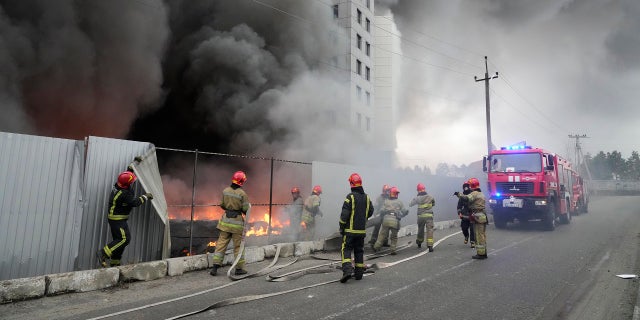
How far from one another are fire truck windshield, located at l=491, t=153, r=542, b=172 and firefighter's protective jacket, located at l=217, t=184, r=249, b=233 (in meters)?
9.50

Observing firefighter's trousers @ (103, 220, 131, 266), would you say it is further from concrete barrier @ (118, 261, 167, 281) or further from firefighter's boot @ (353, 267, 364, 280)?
firefighter's boot @ (353, 267, 364, 280)

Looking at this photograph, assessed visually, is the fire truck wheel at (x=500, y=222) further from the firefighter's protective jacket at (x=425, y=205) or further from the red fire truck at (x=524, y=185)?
the firefighter's protective jacket at (x=425, y=205)

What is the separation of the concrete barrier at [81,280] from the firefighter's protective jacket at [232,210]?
154cm

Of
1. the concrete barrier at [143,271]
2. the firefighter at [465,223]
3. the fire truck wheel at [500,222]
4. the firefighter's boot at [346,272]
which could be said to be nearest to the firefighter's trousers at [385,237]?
the firefighter at [465,223]

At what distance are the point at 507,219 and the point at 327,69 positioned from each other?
16289mm

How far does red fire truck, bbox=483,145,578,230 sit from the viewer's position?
11156 millimetres

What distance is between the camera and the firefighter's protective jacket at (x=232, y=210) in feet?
18.2

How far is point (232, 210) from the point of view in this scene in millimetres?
5594

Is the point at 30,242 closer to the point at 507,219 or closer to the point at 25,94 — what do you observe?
the point at 25,94

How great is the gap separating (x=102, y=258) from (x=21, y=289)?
3.53 feet

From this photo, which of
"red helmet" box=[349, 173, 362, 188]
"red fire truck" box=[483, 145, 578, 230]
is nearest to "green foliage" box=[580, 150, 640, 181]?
"red fire truck" box=[483, 145, 578, 230]

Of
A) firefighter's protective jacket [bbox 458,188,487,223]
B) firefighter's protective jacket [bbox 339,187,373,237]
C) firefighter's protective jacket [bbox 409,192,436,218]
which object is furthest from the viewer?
firefighter's protective jacket [bbox 409,192,436,218]

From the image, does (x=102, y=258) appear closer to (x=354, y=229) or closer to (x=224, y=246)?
(x=224, y=246)

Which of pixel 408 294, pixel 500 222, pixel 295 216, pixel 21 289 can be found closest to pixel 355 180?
pixel 408 294
